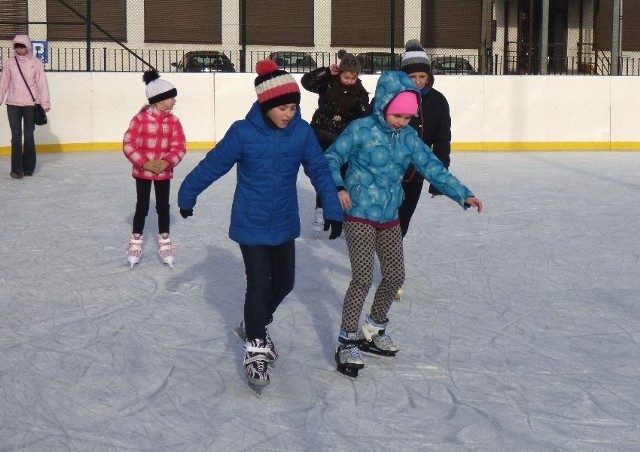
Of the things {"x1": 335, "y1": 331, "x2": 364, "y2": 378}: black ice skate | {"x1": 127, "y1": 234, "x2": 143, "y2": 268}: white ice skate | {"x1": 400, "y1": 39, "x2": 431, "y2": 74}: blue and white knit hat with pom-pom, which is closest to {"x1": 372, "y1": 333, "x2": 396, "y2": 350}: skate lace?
{"x1": 335, "y1": 331, "x2": 364, "y2": 378}: black ice skate

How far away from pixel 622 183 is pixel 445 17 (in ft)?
56.3

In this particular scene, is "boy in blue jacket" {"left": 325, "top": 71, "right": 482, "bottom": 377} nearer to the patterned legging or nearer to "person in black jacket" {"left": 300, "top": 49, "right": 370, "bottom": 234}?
the patterned legging

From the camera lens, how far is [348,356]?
4914mm

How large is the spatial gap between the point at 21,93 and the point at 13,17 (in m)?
12.4

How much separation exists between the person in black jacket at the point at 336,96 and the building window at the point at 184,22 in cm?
1898

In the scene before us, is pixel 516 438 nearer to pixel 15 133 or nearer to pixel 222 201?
pixel 222 201

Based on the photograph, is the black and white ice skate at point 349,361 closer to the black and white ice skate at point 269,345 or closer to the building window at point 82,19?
the black and white ice skate at point 269,345

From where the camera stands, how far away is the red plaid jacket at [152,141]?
7.27 metres

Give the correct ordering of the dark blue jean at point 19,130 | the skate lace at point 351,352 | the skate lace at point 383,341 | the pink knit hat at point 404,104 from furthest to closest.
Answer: the dark blue jean at point 19,130
the skate lace at point 383,341
the skate lace at point 351,352
the pink knit hat at point 404,104

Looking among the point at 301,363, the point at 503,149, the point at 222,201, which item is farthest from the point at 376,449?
the point at 503,149

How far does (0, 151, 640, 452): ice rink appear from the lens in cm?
420

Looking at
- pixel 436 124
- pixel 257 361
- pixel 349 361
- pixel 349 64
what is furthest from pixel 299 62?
pixel 257 361

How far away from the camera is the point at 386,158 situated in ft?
16.3

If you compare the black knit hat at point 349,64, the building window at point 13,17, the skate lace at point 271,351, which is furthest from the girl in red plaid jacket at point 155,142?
the building window at point 13,17
